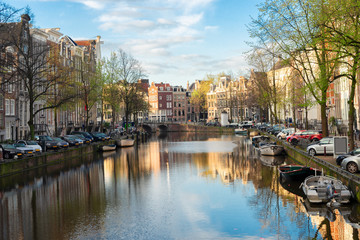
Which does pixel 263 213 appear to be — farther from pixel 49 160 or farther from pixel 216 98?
pixel 216 98

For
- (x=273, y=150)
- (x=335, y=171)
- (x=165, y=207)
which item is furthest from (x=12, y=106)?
(x=335, y=171)

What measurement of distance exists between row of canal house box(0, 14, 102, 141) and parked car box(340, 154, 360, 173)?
2265cm

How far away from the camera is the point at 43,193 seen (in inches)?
1065

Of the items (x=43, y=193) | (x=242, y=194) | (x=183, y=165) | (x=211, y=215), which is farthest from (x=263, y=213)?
(x=183, y=165)

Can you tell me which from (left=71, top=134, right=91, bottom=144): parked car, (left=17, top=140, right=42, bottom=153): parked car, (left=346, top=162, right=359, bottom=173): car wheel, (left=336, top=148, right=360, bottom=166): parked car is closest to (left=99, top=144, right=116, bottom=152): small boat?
(left=71, top=134, right=91, bottom=144): parked car

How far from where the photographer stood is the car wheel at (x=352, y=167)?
2375 centimetres

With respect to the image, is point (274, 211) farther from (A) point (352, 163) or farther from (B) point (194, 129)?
(B) point (194, 129)

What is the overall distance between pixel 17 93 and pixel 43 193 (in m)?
31.8

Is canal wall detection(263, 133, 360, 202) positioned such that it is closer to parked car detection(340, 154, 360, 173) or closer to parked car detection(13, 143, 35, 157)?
parked car detection(340, 154, 360, 173)

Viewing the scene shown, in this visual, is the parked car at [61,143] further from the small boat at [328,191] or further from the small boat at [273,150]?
the small boat at [328,191]

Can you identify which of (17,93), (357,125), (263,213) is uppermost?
(17,93)

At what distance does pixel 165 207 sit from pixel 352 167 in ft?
33.9

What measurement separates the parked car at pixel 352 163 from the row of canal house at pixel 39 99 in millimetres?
22653

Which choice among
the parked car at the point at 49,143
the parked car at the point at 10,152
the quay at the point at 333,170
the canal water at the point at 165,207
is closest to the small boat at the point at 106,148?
the parked car at the point at 49,143
